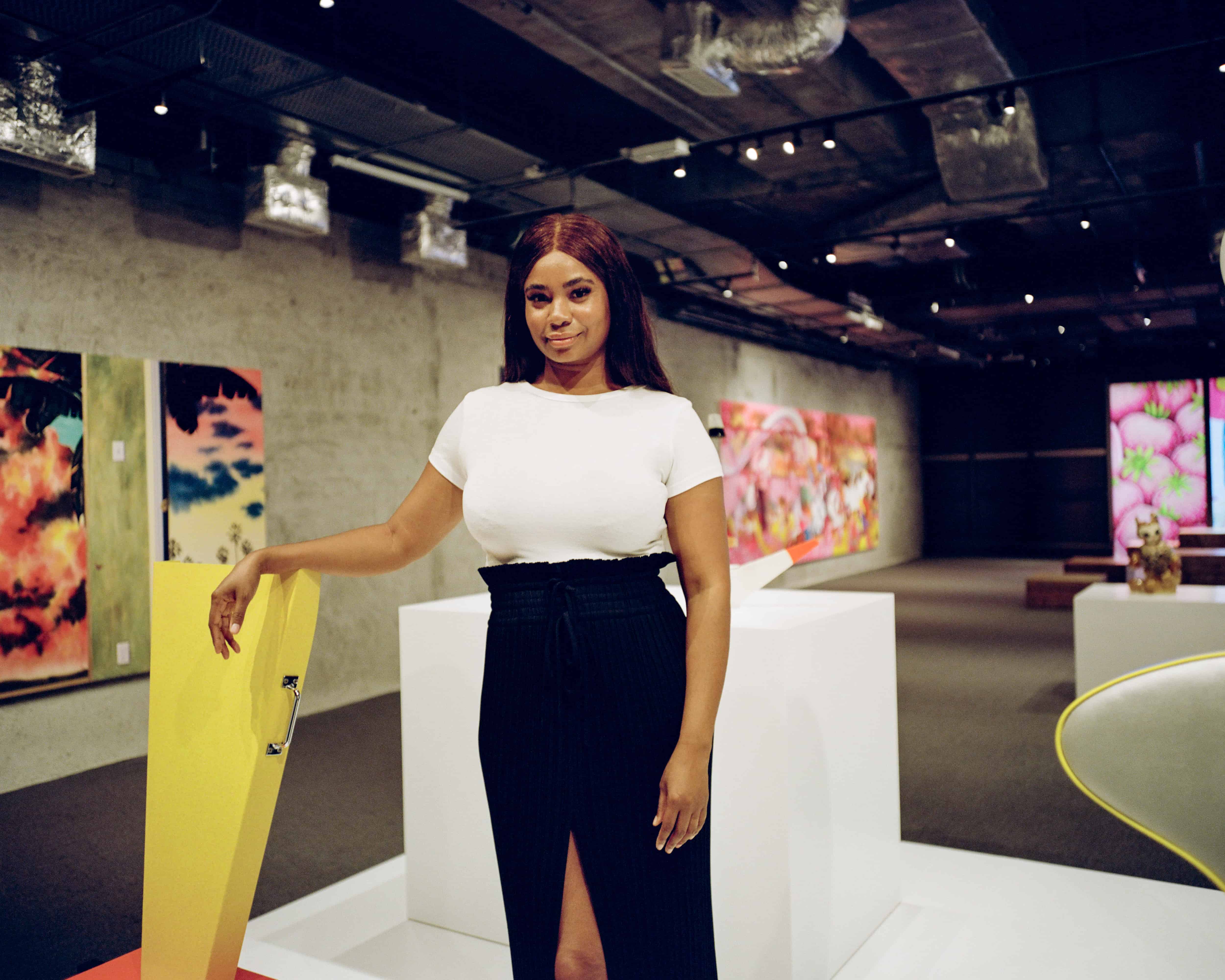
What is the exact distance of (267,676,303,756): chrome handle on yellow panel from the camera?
151 cm

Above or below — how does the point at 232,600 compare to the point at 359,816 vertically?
above

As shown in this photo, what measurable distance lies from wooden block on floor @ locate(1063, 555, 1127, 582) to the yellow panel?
1037 cm

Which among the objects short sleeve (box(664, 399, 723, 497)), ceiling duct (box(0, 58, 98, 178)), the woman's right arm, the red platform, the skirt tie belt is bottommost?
the red platform

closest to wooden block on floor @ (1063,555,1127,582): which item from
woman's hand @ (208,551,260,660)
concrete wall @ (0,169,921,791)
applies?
concrete wall @ (0,169,921,791)

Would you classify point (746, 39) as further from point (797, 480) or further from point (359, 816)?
point (797, 480)

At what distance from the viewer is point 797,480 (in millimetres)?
11984

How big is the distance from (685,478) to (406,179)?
460 cm

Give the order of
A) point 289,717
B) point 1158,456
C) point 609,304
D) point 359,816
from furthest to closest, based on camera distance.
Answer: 1. point 1158,456
2. point 359,816
3. point 289,717
4. point 609,304

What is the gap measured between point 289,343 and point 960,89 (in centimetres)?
398

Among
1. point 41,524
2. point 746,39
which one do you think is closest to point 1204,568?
point 746,39

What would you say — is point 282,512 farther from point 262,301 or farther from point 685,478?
point 685,478

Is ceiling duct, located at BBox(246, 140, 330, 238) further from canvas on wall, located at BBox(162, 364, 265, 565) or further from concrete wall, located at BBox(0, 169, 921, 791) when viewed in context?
canvas on wall, located at BBox(162, 364, 265, 565)

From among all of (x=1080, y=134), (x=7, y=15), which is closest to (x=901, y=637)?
(x=1080, y=134)

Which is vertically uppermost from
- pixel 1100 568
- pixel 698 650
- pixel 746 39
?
pixel 746 39
